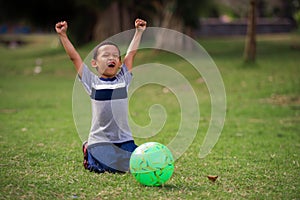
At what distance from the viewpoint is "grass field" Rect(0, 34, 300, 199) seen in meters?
5.23

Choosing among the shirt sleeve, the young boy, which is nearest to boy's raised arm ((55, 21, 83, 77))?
the young boy

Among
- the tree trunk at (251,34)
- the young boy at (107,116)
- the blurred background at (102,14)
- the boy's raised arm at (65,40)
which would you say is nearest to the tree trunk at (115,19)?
the blurred background at (102,14)

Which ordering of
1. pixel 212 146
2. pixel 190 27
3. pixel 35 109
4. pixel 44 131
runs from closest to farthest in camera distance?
pixel 212 146 → pixel 44 131 → pixel 35 109 → pixel 190 27

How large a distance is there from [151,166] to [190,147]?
259 cm

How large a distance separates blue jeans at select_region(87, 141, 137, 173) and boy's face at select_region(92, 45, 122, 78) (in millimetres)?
824

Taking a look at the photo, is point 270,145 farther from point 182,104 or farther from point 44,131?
point 182,104

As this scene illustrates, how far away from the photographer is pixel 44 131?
9.26 meters

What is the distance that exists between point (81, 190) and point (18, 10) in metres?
25.0

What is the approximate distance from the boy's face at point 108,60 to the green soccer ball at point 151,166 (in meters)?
1.11

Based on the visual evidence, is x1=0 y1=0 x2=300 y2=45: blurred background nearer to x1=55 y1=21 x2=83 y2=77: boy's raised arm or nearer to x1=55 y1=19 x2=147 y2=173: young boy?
x1=55 y1=19 x2=147 y2=173: young boy

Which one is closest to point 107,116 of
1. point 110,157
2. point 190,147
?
point 110,157

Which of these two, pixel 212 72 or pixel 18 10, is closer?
pixel 212 72

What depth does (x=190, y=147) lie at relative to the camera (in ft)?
25.6

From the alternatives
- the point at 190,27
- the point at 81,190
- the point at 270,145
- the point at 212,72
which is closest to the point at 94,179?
the point at 81,190
